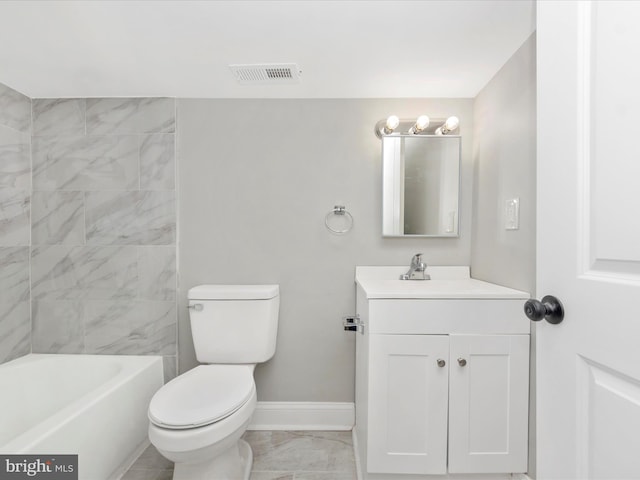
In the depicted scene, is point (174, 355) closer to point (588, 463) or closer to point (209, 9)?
point (209, 9)

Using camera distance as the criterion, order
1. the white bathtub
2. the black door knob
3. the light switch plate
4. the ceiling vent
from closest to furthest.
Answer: the black door knob, the white bathtub, the light switch plate, the ceiling vent

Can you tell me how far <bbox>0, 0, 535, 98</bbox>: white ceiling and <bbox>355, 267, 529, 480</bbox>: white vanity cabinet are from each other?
1.12m

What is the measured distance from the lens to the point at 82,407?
132 centimetres

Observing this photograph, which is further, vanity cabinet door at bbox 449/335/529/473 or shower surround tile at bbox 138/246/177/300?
shower surround tile at bbox 138/246/177/300

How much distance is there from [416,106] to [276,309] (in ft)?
4.80

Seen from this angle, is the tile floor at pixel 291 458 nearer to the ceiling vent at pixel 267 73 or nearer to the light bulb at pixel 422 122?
the light bulb at pixel 422 122

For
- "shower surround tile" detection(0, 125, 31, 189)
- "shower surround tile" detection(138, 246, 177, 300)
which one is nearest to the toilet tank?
"shower surround tile" detection(138, 246, 177, 300)

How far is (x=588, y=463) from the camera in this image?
0.66m

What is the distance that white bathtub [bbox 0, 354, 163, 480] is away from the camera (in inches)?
48.4

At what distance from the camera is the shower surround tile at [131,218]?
201 cm

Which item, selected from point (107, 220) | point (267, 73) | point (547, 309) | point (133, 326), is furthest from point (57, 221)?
point (547, 309)

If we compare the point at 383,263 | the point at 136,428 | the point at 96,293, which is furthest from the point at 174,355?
the point at 383,263

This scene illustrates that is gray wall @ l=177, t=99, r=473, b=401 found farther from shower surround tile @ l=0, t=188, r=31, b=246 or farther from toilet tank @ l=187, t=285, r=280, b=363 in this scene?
shower surround tile @ l=0, t=188, r=31, b=246

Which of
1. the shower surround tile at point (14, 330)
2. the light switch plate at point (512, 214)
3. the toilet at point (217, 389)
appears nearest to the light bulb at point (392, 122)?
the light switch plate at point (512, 214)
